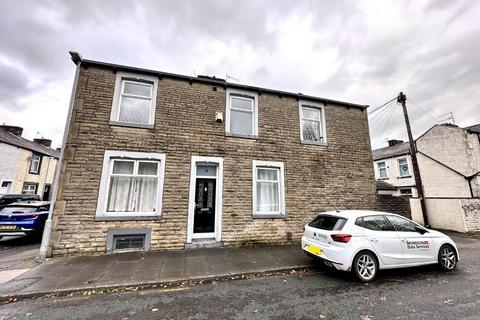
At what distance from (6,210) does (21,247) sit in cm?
181

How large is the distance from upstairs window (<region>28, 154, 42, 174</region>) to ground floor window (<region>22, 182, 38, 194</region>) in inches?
45.4

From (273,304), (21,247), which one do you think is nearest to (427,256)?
(273,304)

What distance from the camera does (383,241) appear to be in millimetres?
4922

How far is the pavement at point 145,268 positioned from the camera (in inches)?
168

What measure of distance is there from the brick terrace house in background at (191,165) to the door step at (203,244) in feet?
0.16

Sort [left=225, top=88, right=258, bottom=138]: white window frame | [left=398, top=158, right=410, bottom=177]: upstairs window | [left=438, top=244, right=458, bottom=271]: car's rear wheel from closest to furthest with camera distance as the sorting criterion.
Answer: [left=438, top=244, right=458, bottom=271]: car's rear wheel → [left=225, top=88, right=258, bottom=138]: white window frame → [left=398, top=158, right=410, bottom=177]: upstairs window

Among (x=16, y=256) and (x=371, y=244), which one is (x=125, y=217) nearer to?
(x=16, y=256)

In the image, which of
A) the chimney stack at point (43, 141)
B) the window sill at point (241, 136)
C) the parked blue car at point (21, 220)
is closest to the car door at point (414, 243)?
the window sill at point (241, 136)

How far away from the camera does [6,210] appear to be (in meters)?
8.36

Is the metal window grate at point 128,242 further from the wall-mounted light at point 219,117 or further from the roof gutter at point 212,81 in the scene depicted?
the roof gutter at point 212,81

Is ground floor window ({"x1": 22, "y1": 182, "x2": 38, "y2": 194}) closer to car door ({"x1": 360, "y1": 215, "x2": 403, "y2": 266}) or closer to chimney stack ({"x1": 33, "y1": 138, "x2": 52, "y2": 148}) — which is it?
chimney stack ({"x1": 33, "y1": 138, "x2": 52, "y2": 148})

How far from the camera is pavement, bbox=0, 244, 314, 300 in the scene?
A: 4.28 metres

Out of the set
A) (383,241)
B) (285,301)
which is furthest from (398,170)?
(285,301)

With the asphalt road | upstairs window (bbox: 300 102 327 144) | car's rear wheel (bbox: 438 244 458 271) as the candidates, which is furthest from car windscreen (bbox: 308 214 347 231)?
upstairs window (bbox: 300 102 327 144)
